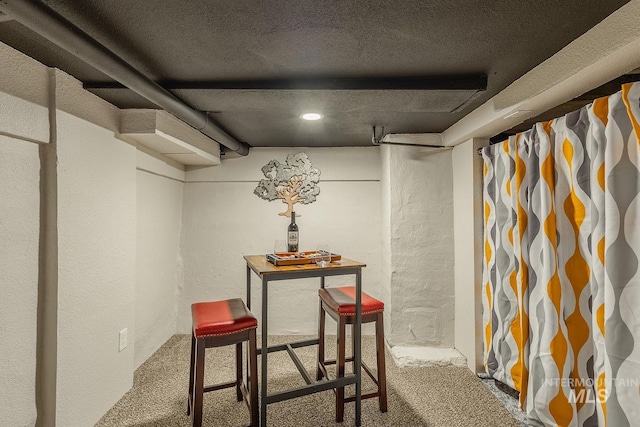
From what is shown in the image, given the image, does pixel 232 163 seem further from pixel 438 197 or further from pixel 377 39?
pixel 377 39

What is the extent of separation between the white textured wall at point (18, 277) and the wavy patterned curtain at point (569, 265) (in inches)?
101

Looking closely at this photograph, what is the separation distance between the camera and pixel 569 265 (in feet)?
5.39

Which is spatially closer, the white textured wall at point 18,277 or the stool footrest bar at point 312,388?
the white textured wall at point 18,277

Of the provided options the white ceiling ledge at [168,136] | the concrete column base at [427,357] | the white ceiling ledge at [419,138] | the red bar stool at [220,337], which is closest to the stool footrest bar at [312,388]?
the red bar stool at [220,337]

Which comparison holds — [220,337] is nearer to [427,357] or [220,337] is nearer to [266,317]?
[266,317]

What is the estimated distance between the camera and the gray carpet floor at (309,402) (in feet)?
6.46

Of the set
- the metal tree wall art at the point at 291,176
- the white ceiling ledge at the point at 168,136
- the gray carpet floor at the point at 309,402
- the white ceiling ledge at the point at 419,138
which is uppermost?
the white ceiling ledge at the point at 419,138

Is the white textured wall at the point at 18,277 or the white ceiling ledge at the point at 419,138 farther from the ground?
the white ceiling ledge at the point at 419,138

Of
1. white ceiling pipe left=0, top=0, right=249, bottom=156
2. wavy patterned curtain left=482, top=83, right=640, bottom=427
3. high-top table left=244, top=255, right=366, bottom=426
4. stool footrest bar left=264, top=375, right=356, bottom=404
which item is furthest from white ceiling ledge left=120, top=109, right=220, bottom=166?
wavy patterned curtain left=482, top=83, right=640, bottom=427

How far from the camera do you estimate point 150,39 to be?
1.36 metres

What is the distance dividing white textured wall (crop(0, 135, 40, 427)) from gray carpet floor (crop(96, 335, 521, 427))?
0.59m

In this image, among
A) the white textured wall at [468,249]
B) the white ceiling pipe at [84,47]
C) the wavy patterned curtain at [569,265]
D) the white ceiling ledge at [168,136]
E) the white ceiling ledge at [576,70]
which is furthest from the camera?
the white textured wall at [468,249]

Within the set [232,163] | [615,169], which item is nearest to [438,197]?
[615,169]

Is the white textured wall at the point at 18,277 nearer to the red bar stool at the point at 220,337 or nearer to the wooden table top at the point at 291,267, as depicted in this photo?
the red bar stool at the point at 220,337
